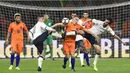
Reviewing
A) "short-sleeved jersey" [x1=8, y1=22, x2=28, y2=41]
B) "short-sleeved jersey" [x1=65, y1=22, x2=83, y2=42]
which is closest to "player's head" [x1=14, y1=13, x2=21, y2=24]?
"short-sleeved jersey" [x1=8, y1=22, x2=28, y2=41]

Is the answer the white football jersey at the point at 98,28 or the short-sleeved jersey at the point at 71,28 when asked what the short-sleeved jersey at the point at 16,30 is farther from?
the white football jersey at the point at 98,28

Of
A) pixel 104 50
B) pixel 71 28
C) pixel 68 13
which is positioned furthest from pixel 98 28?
pixel 68 13

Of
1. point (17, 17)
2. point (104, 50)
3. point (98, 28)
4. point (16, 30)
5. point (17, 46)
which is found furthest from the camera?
point (104, 50)

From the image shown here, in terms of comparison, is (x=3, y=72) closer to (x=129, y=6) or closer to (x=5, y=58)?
(x=5, y=58)

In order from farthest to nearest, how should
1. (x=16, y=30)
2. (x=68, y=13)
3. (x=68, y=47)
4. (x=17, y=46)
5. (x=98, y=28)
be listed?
(x=68, y=13)
(x=16, y=30)
(x=98, y=28)
(x=17, y=46)
(x=68, y=47)

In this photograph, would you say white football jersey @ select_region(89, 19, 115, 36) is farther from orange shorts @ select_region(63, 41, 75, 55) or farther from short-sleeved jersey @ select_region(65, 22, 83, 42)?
orange shorts @ select_region(63, 41, 75, 55)

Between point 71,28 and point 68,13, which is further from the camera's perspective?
point 68,13

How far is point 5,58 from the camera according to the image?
88.9ft

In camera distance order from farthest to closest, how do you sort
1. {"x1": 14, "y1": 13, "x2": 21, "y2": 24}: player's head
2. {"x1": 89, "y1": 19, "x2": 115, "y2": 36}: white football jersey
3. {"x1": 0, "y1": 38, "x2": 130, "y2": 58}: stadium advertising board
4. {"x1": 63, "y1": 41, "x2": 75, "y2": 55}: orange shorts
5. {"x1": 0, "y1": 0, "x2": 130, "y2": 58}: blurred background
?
{"x1": 0, "y1": 0, "x2": 130, "y2": 58}: blurred background < {"x1": 0, "y1": 38, "x2": 130, "y2": 58}: stadium advertising board < {"x1": 89, "y1": 19, "x2": 115, "y2": 36}: white football jersey < {"x1": 14, "y1": 13, "x2": 21, "y2": 24}: player's head < {"x1": 63, "y1": 41, "x2": 75, "y2": 55}: orange shorts

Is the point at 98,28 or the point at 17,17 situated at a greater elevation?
the point at 17,17

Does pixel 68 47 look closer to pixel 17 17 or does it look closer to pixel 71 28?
pixel 71 28

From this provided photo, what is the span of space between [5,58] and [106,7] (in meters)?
6.92

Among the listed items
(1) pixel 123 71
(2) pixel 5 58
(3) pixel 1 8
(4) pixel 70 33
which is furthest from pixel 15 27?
(3) pixel 1 8

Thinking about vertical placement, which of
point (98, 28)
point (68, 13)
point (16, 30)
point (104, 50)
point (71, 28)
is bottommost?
point (104, 50)
